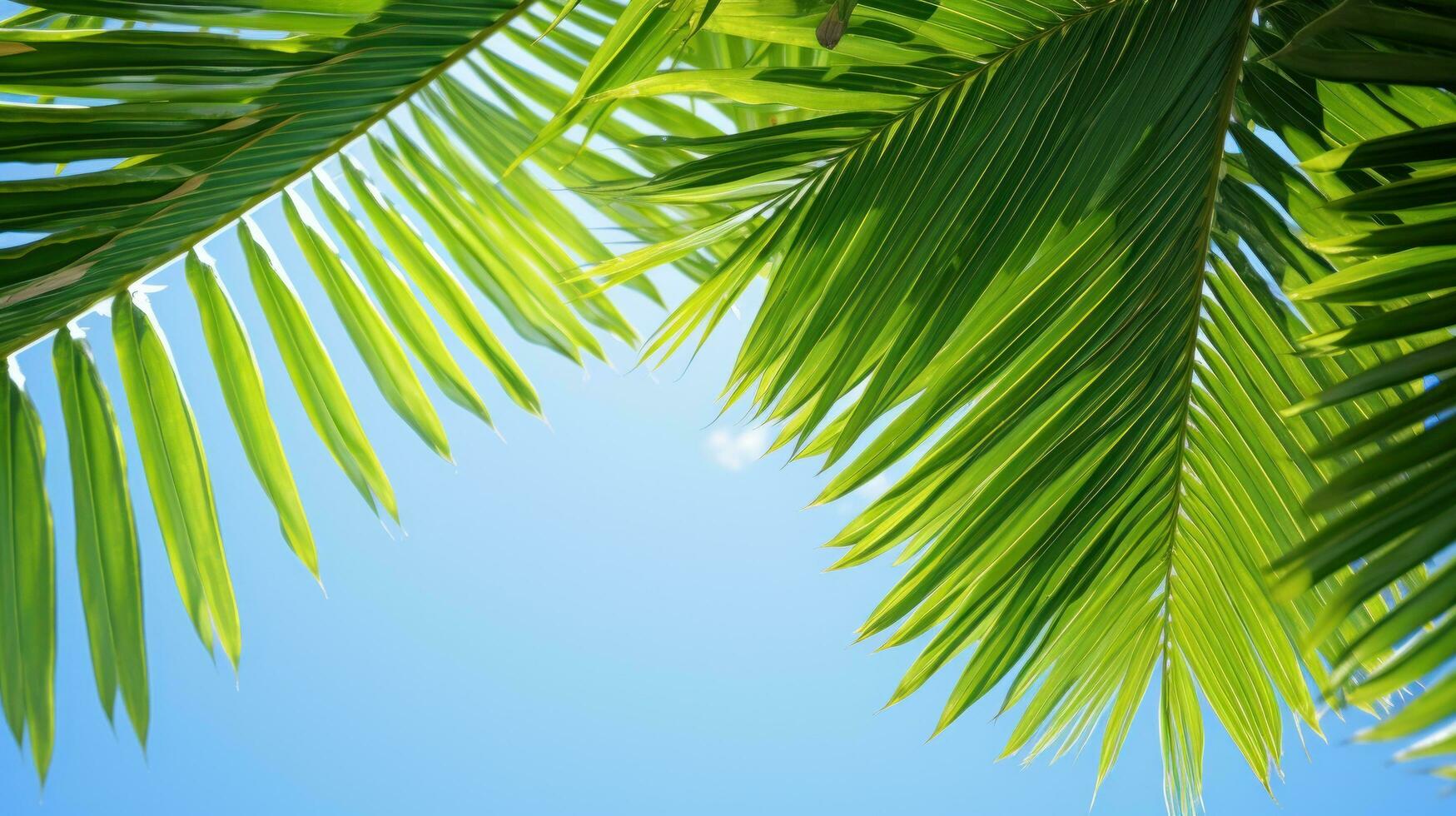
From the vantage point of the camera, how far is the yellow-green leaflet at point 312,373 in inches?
31.4

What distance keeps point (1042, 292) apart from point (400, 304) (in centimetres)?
59

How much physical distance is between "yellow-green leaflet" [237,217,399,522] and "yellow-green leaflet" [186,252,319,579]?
0.03m

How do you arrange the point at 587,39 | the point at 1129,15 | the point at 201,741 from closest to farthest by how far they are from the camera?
the point at 1129,15 → the point at 587,39 → the point at 201,741

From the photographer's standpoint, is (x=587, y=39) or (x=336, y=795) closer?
(x=587, y=39)

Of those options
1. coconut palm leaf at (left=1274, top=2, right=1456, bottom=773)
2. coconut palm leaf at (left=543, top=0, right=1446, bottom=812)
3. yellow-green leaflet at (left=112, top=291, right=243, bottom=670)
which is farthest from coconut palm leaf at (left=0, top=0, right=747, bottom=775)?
coconut palm leaf at (left=1274, top=2, right=1456, bottom=773)

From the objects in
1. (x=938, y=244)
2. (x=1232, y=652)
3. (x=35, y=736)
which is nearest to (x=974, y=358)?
(x=938, y=244)

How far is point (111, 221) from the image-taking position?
1.98 ft

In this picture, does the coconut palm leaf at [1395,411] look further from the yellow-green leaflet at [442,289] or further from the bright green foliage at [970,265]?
the yellow-green leaflet at [442,289]

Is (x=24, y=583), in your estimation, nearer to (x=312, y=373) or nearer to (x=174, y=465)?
(x=174, y=465)

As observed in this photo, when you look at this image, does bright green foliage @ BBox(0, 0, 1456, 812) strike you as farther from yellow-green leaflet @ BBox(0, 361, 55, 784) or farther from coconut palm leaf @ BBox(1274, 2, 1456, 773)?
coconut palm leaf @ BBox(1274, 2, 1456, 773)

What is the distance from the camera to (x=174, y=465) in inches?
30.5

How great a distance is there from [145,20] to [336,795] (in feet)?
41.5

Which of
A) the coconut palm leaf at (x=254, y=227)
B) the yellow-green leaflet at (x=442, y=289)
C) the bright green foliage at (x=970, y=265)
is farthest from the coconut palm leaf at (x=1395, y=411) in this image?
the yellow-green leaflet at (x=442, y=289)

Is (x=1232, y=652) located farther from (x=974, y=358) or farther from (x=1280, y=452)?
(x=974, y=358)
